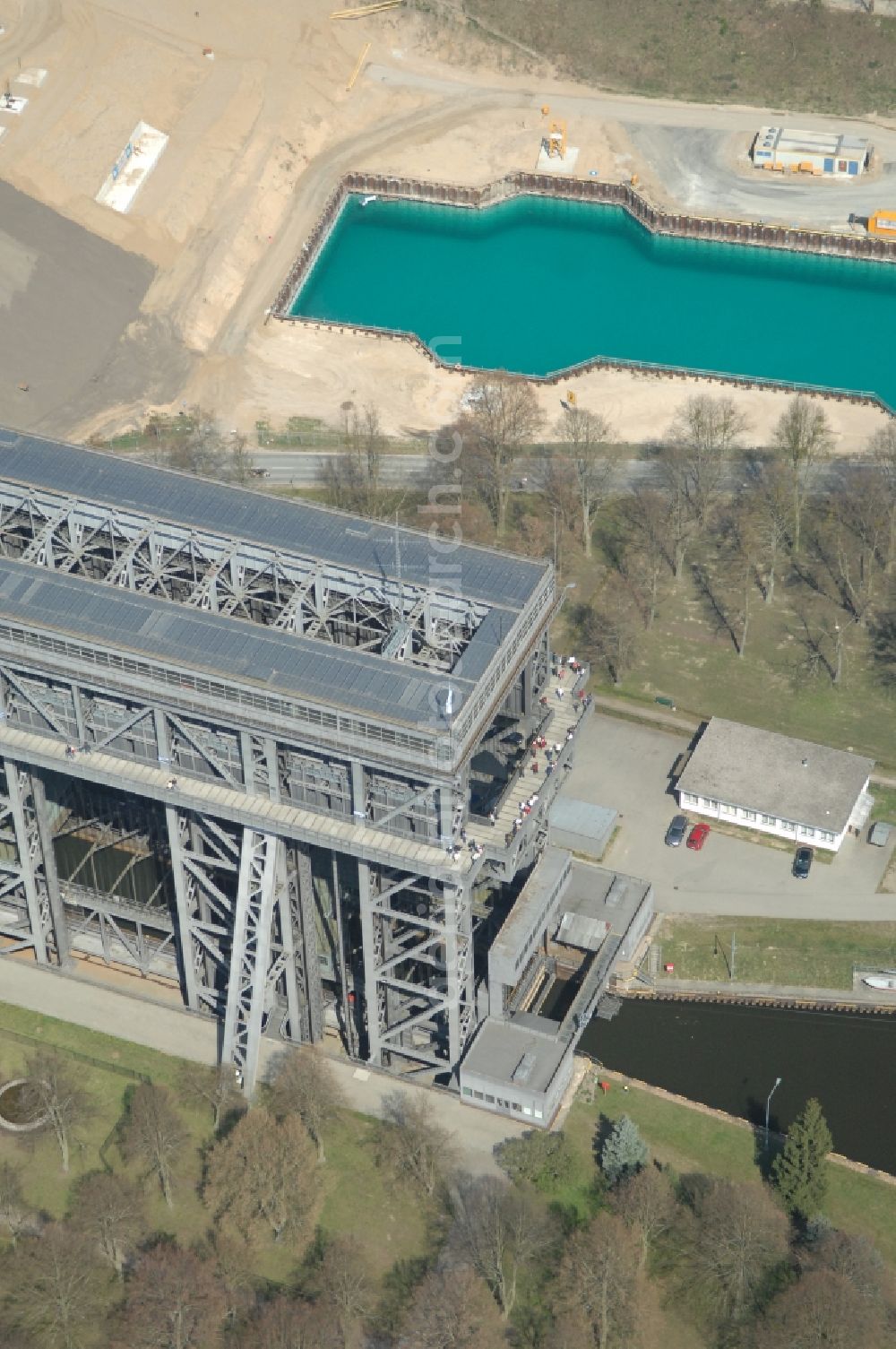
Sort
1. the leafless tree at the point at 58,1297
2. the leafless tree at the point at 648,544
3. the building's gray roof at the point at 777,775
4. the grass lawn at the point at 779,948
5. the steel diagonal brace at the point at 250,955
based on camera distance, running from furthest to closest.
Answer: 1. the leafless tree at the point at 648,544
2. the building's gray roof at the point at 777,775
3. the grass lawn at the point at 779,948
4. the steel diagonal brace at the point at 250,955
5. the leafless tree at the point at 58,1297

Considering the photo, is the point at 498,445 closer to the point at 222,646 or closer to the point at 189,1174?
the point at 222,646

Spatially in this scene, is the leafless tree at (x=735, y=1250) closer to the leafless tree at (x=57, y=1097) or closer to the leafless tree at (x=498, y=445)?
the leafless tree at (x=57, y=1097)

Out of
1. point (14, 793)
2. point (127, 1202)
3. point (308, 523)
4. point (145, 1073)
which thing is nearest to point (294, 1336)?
point (127, 1202)

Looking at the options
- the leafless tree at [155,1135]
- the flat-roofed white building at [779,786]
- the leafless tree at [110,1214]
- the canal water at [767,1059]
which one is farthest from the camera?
the flat-roofed white building at [779,786]

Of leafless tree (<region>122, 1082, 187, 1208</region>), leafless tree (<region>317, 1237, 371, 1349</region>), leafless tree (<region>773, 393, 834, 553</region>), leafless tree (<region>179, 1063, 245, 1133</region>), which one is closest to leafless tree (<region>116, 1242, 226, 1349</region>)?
leafless tree (<region>317, 1237, 371, 1349</region>)

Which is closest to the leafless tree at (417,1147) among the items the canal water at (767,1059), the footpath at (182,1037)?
the footpath at (182,1037)

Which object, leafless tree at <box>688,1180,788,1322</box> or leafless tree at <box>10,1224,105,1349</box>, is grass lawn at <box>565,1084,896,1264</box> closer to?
leafless tree at <box>688,1180,788,1322</box>
